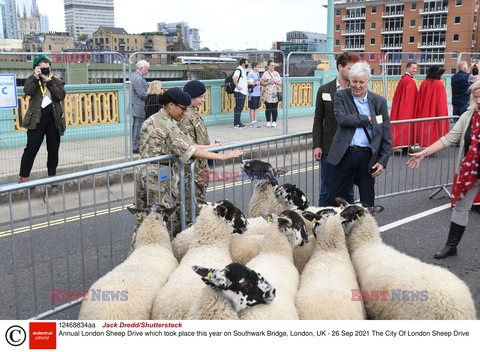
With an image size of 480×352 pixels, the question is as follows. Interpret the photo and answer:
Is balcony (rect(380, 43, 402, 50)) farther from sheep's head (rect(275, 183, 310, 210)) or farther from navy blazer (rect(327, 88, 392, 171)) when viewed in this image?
sheep's head (rect(275, 183, 310, 210))

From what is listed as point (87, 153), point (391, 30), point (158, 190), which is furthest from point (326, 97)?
point (391, 30)

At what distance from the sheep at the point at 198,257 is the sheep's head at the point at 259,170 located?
858 mm

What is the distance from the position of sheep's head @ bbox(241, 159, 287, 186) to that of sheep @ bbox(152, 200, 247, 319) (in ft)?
2.82

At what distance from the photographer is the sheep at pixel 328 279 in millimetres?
3537

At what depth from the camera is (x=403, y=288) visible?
11.9 ft

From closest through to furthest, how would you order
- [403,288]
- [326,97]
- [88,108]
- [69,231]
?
[403,288], [326,97], [69,231], [88,108]

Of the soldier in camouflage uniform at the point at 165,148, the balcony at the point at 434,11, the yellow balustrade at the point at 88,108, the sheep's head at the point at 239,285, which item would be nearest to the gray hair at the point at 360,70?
the soldier in camouflage uniform at the point at 165,148

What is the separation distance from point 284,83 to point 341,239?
33.2 feet

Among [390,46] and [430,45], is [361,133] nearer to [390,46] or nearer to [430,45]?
[430,45]

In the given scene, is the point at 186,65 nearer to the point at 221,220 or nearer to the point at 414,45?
the point at 221,220

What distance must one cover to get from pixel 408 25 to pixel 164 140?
13732 cm
